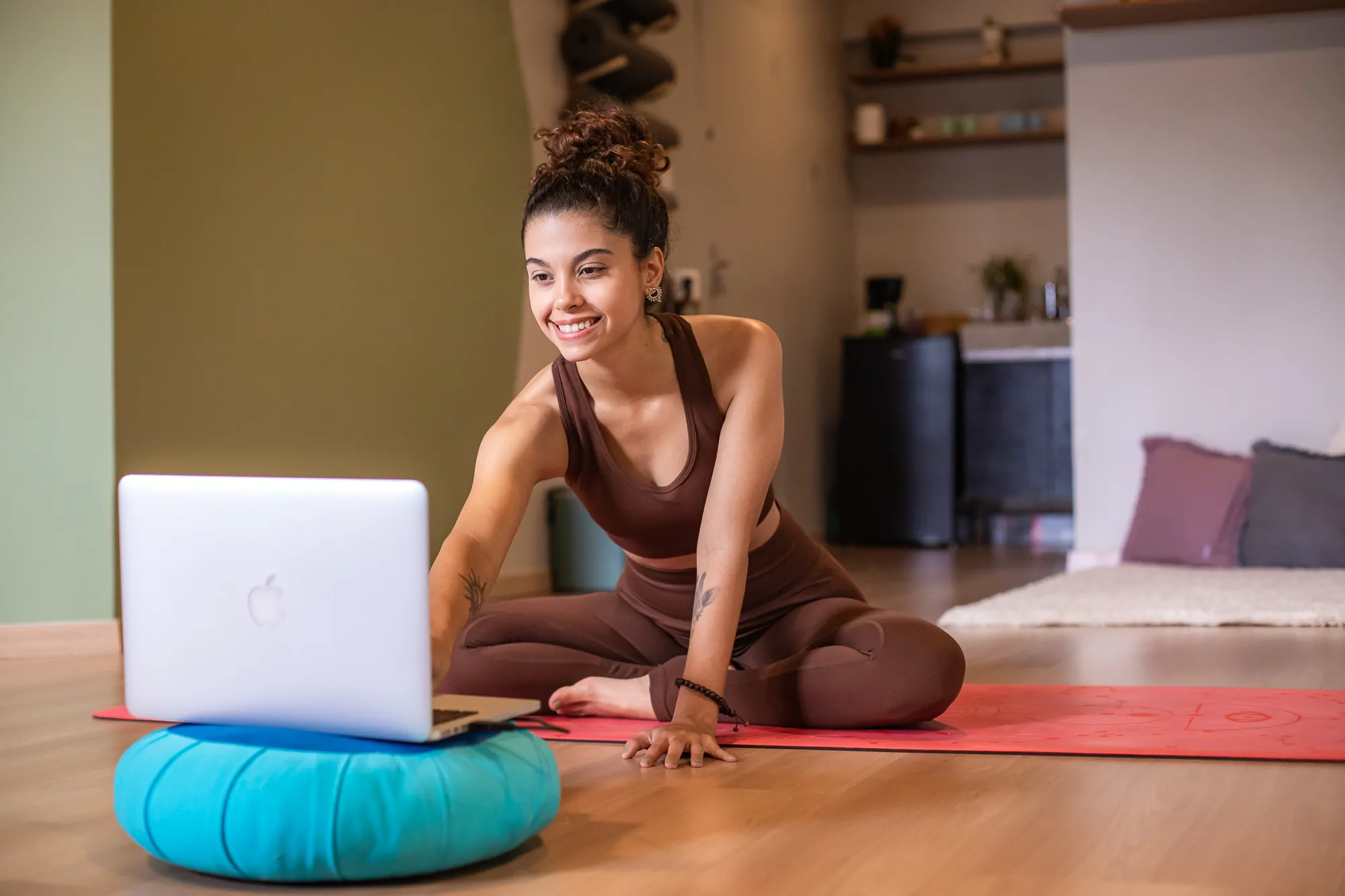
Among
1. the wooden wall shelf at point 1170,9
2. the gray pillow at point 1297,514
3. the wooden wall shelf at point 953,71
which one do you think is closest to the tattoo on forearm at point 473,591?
the gray pillow at point 1297,514

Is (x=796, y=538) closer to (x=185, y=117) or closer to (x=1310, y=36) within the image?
(x=185, y=117)

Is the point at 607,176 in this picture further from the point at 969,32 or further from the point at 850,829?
the point at 969,32

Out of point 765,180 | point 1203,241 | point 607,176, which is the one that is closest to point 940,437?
point 765,180

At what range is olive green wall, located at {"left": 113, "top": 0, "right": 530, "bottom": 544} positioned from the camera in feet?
11.6

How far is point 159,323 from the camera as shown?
354cm

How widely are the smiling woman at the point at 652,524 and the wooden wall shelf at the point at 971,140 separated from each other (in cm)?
559

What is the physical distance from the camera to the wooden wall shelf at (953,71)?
7.47 m

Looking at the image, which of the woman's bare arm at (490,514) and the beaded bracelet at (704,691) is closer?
the woman's bare arm at (490,514)

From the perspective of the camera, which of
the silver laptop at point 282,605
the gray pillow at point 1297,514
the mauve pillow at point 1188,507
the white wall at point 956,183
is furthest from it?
the white wall at point 956,183

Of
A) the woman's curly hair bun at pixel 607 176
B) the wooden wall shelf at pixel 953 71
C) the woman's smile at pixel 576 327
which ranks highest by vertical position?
the wooden wall shelf at pixel 953 71

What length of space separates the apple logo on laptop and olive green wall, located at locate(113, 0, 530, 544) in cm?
236

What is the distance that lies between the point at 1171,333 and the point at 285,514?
446 cm

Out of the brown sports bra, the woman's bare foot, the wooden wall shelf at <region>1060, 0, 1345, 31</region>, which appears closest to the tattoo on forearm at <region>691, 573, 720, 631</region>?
the brown sports bra

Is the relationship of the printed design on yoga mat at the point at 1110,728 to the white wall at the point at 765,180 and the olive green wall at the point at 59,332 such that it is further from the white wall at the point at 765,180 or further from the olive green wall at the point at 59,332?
the white wall at the point at 765,180
